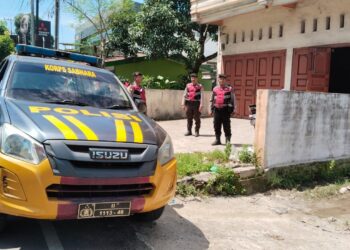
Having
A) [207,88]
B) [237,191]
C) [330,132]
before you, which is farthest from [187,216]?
[207,88]

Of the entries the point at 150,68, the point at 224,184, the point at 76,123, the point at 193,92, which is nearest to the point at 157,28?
the point at 150,68

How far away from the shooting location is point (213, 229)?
498cm

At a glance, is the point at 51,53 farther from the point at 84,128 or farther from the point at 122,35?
the point at 122,35

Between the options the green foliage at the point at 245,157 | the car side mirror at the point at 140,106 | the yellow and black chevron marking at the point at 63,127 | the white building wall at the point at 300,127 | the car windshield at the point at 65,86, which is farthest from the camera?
the green foliage at the point at 245,157

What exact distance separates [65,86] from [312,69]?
9.27 m

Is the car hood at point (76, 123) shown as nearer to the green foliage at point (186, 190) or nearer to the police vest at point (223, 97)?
the green foliage at point (186, 190)

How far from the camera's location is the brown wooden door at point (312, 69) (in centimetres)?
1209

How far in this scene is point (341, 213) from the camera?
249 inches

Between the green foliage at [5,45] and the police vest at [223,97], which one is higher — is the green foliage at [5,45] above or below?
above

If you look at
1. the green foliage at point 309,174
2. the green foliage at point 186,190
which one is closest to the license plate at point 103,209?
the green foliage at point 186,190

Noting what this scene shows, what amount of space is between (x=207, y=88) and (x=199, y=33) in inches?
120

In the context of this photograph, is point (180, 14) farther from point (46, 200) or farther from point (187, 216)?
point (46, 200)

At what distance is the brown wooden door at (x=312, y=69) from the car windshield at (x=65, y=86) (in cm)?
849

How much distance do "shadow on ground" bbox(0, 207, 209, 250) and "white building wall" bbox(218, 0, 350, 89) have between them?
8.66m
